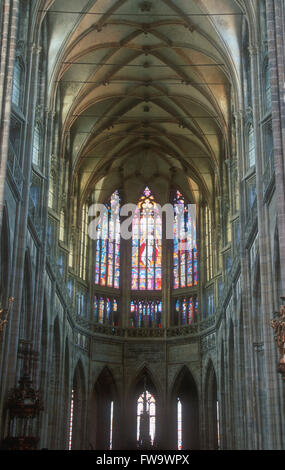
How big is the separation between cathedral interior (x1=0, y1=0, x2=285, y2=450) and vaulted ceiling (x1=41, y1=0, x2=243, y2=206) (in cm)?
10

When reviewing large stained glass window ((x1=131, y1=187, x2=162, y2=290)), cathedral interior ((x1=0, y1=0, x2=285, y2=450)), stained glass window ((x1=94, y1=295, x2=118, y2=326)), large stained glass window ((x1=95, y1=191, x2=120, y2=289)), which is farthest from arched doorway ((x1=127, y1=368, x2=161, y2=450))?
large stained glass window ((x1=95, y1=191, x2=120, y2=289))

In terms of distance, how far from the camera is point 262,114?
2564cm

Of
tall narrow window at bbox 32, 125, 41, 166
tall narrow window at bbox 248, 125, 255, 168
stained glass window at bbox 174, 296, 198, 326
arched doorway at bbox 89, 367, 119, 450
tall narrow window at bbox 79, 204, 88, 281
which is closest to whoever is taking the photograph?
tall narrow window at bbox 248, 125, 255, 168

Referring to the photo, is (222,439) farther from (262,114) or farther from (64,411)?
(262,114)

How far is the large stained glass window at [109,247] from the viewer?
145ft

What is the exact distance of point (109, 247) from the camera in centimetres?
4506

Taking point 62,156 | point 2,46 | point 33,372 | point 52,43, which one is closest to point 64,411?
point 33,372

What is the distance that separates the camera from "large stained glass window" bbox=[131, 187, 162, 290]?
148ft

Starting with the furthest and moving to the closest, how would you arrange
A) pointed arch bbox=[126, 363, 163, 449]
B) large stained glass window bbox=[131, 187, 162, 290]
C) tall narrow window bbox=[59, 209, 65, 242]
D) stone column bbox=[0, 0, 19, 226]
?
large stained glass window bbox=[131, 187, 162, 290]
pointed arch bbox=[126, 363, 163, 449]
tall narrow window bbox=[59, 209, 65, 242]
stone column bbox=[0, 0, 19, 226]

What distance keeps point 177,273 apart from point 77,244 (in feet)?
24.8

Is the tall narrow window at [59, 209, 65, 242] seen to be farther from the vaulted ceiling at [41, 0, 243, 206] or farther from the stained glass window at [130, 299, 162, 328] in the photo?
the stained glass window at [130, 299, 162, 328]

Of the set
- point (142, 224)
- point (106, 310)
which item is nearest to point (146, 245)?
point (142, 224)

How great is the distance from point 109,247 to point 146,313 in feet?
16.3

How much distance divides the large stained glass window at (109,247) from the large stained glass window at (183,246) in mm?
3866
